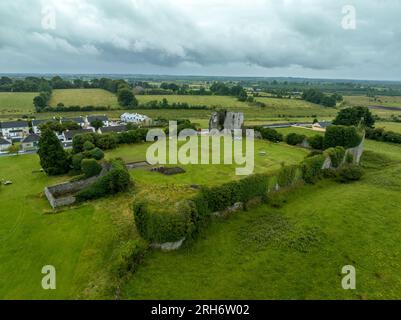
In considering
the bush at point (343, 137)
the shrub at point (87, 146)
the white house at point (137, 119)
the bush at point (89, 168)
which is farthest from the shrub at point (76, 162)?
the white house at point (137, 119)

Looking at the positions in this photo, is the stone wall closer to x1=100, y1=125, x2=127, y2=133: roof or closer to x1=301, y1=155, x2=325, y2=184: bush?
x1=301, y1=155, x2=325, y2=184: bush

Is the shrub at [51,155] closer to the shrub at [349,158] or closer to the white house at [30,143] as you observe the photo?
the white house at [30,143]

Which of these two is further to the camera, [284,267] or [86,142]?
[86,142]

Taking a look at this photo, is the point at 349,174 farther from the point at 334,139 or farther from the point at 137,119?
the point at 137,119

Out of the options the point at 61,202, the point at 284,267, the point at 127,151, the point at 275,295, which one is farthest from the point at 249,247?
the point at 127,151

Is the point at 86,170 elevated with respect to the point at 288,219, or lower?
elevated

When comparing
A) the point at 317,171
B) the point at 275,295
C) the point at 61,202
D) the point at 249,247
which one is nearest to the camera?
the point at 275,295

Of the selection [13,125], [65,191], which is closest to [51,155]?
[65,191]

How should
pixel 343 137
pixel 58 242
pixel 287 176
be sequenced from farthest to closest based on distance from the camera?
pixel 343 137, pixel 287 176, pixel 58 242
